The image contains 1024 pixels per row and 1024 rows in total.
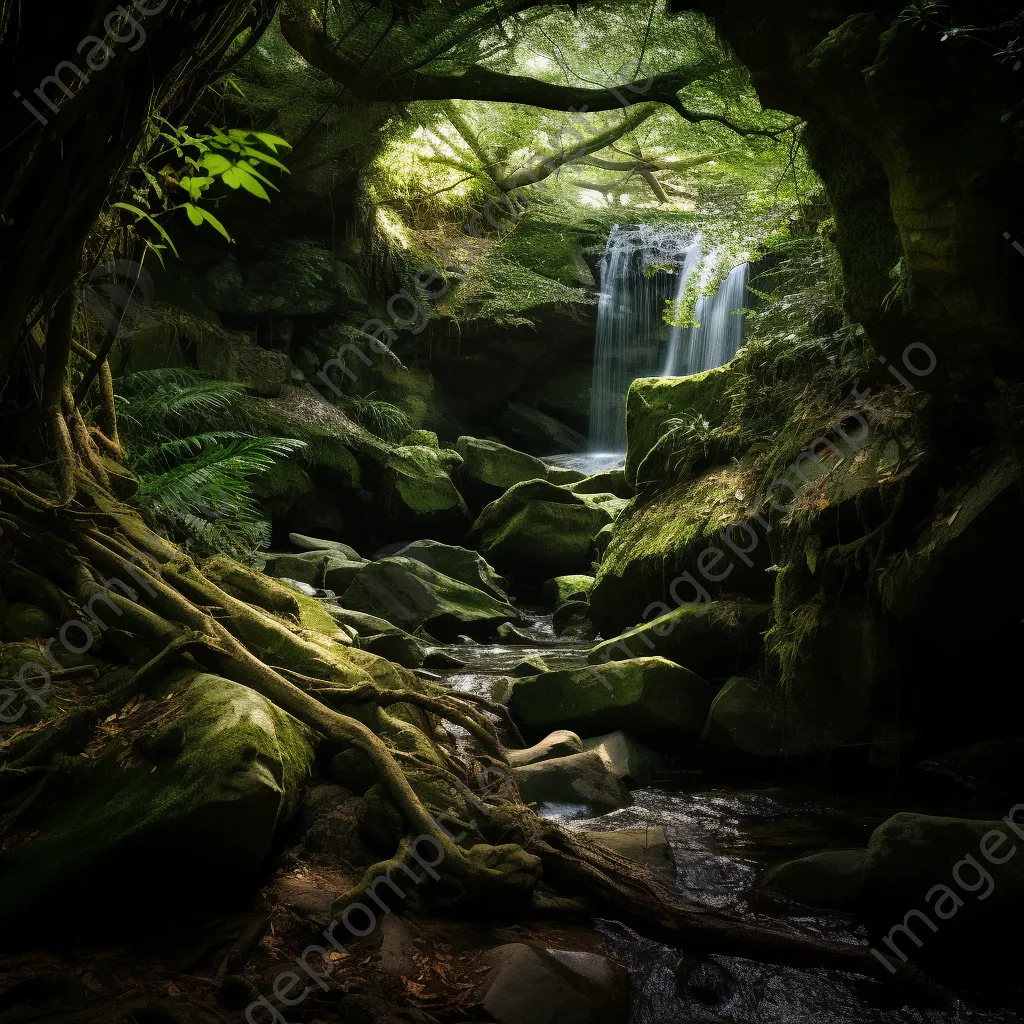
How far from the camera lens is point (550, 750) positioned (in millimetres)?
4852

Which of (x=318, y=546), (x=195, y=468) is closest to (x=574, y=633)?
(x=318, y=546)

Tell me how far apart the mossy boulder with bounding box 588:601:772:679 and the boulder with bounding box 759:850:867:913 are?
239cm

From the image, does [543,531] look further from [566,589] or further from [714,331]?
[714,331]

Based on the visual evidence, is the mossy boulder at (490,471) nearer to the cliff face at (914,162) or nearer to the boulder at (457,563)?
the boulder at (457,563)

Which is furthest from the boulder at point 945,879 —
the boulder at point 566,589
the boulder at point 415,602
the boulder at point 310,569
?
the boulder at point 310,569

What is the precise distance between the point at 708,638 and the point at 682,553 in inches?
35.6

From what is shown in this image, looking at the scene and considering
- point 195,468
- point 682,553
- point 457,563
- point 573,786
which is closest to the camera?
point 573,786

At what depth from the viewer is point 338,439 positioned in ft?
40.1

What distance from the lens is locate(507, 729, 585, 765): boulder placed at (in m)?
4.77

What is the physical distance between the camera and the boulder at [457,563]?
10609 millimetres

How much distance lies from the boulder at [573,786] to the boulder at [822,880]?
3.39 feet

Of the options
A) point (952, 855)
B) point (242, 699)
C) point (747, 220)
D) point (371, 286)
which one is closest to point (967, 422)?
point (952, 855)

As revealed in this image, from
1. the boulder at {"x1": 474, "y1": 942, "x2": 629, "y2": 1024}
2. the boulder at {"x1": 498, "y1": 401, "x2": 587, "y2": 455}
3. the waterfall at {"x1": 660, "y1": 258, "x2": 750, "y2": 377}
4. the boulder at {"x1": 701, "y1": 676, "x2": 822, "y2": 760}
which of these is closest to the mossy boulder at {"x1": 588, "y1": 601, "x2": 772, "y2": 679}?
the boulder at {"x1": 701, "y1": 676, "x2": 822, "y2": 760}

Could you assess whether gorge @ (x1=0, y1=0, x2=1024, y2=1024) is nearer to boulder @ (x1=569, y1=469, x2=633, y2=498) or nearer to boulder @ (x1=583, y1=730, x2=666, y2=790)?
boulder @ (x1=583, y1=730, x2=666, y2=790)
